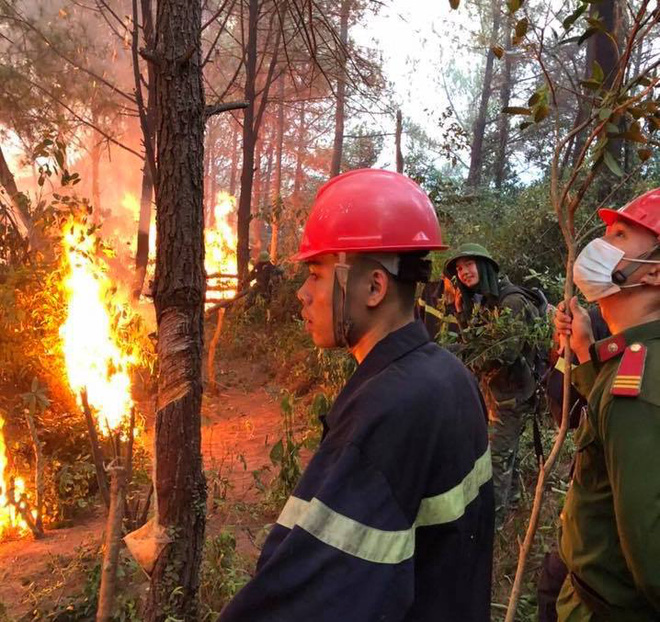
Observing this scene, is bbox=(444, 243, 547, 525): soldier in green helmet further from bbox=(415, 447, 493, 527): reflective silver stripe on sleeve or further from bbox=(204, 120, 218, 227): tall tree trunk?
bbox=(204, 120, 218, 227): tall tree trunk

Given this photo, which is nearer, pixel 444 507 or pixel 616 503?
pixel 444 507

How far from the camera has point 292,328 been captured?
11.3 m

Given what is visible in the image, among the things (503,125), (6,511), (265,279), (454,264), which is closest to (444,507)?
(454,264)

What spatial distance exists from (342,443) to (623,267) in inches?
43.2

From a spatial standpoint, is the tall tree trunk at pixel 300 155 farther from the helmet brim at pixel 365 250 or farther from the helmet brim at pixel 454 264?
the helmet brim at pixel 365 250

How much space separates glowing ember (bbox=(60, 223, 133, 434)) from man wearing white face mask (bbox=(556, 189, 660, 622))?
422 cm

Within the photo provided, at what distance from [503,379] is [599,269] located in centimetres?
300

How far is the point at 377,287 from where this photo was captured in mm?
1463

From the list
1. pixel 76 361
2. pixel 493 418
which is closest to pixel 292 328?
pixel 76 361

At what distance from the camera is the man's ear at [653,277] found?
63.9 inches

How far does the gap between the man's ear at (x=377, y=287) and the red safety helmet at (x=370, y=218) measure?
0.06 metres

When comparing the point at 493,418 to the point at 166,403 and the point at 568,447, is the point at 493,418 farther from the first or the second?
the point at 166,403

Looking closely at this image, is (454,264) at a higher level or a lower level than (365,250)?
higher

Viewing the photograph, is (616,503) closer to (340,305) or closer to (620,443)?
(620,443)
